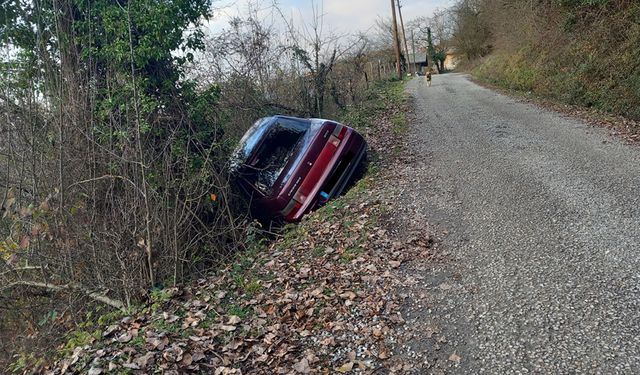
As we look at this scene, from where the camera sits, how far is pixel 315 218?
22.6ft

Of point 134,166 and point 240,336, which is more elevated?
point 134,166

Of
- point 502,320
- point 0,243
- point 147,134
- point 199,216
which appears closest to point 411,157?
Answer: point 199,216

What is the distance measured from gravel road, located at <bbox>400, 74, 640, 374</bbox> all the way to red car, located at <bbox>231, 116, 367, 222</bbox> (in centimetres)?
121

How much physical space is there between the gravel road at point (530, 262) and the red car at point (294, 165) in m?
1.21

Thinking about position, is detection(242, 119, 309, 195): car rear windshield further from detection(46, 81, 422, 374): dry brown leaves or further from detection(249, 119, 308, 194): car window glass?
detection(46, 81, 422, 374): dry brown leaves

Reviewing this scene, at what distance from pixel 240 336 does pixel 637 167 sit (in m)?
6.38

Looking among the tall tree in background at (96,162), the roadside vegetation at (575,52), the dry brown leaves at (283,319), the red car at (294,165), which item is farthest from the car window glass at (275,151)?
the roadside vegetation at (575,52)

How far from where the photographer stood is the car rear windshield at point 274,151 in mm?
7457

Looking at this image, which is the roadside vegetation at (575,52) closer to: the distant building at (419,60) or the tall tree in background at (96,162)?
the tall tree in background at (96,162)

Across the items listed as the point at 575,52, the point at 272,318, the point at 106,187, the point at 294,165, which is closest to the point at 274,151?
the point at 294,165

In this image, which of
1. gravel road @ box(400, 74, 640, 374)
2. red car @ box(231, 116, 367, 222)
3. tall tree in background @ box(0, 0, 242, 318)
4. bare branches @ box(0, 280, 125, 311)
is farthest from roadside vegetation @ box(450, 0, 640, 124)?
bare branches @ box(0, 280, 125, 311)

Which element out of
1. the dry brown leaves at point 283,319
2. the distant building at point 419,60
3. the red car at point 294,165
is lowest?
the distant building at point 419,60

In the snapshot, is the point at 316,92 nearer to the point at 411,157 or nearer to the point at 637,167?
the point at 411,157

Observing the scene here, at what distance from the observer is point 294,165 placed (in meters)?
7.32
